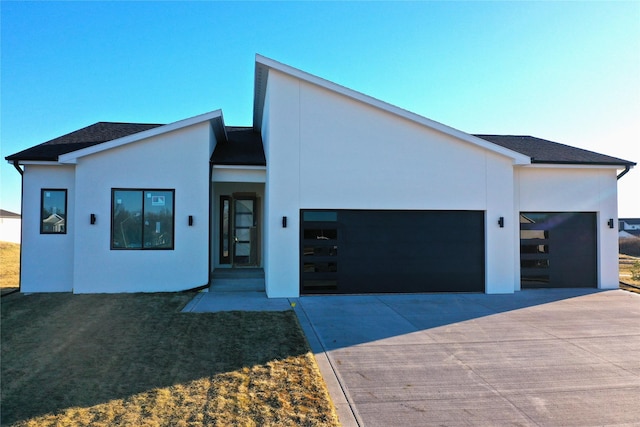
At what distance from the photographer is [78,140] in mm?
11594

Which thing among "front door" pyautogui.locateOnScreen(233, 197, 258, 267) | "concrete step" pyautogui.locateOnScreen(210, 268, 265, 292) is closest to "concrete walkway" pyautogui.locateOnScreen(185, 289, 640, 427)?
"concrete step" pyautogui.locateOnScreen(210, 268, 265, 292)

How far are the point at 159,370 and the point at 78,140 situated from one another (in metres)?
9.74

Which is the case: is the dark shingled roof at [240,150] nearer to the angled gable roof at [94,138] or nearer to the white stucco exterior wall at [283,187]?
the angled gable roof at [94,138]

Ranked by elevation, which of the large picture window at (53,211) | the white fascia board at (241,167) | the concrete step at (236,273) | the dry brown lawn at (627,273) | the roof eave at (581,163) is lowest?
the dry brown lawn at (627,273)

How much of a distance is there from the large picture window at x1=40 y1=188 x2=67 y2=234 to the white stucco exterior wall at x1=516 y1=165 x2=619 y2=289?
12.6 meters

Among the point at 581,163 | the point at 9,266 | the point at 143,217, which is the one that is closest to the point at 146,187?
the point at 143,217

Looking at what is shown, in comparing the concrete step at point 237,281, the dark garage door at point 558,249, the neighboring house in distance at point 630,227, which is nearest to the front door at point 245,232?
the concrete step at point 237,281

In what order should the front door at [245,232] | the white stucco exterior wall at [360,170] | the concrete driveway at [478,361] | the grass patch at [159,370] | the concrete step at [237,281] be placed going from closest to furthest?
the grass patch at [159,370], the concrete driveway at [478,361], the white stucco exterior wall at [360,170], the concrete step at [237,281], the front door at [245,232]

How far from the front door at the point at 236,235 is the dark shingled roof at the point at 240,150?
5.57 ft

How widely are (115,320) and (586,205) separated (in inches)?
494

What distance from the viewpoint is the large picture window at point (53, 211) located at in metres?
10.1

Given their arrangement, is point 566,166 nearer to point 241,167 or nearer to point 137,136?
point 241,167

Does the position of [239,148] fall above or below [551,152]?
above

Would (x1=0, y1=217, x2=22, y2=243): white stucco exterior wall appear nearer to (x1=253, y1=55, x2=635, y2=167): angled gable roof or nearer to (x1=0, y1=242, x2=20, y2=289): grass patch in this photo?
(x1=0, y1=242, x2=20, y2=289): grass patch
